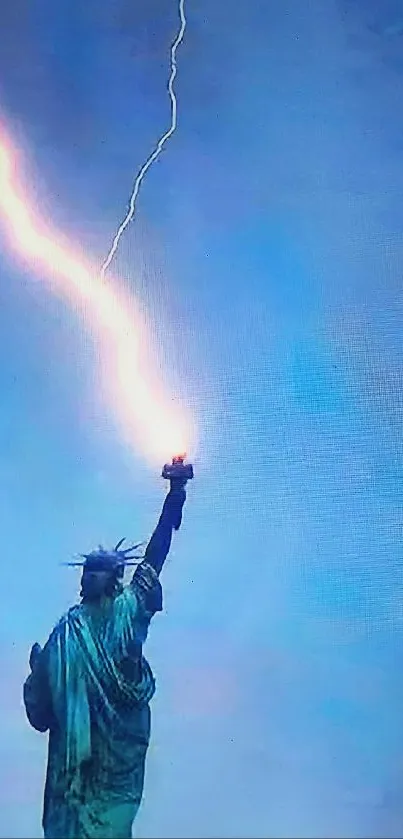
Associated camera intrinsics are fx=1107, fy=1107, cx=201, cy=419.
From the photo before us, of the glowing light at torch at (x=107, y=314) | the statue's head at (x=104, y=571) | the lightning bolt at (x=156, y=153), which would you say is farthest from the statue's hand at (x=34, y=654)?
the lightning bolt at (x=156, y=153)

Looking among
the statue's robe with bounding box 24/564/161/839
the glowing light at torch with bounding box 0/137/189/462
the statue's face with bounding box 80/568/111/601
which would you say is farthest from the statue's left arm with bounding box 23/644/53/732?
the glowing light at torch with bounding box 0/137/189/462

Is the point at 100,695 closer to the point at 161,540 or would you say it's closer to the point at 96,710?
the point at 96,710

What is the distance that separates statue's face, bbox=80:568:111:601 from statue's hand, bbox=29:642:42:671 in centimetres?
12

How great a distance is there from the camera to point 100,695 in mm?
1957

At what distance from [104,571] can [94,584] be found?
30 mm

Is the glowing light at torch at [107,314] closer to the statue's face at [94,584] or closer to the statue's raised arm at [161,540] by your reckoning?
the statue's raised arm at [161,540]

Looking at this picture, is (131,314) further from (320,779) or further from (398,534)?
(320,779)

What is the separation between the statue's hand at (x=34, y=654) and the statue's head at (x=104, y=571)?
120 mm

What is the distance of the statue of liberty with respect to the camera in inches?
75.1

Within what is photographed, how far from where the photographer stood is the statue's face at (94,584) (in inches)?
79.3

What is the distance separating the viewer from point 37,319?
220 centimetres

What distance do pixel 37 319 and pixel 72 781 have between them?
0.88 meters

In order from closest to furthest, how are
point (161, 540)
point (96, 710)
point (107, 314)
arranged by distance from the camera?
point (96, 710)
point (161, 540)
point (107, 314)

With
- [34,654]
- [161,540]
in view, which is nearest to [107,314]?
[161,540]
